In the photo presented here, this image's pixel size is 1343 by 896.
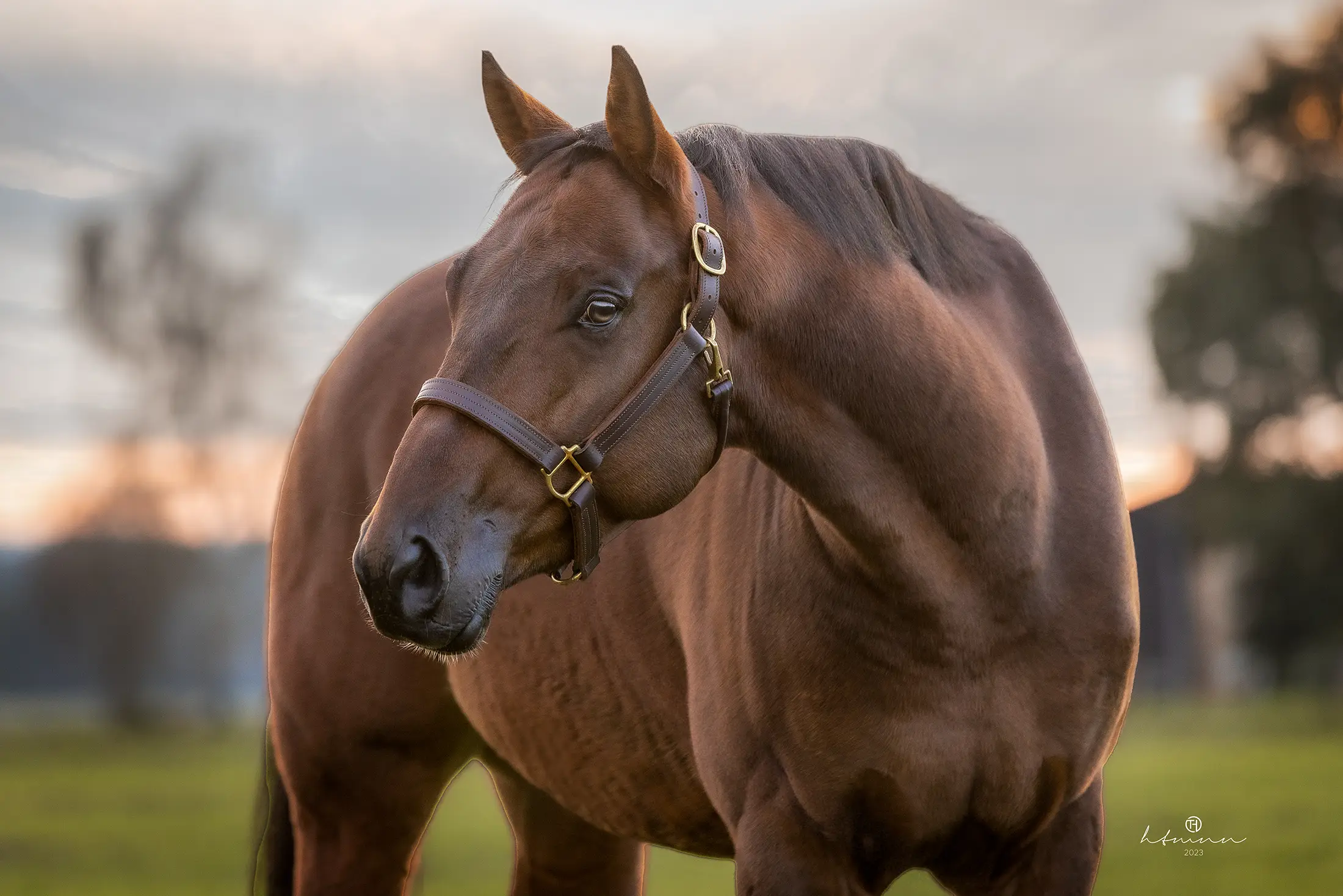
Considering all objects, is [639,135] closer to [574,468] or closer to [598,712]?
[574,468]

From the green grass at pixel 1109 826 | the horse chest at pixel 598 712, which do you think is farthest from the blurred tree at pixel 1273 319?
the horse chest at pixel 598 712

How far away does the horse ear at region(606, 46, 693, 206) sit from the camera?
2350 mm

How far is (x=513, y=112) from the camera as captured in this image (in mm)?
2799

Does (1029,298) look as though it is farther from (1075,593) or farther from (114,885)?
(114,885)

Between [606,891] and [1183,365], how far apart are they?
23.0 metres

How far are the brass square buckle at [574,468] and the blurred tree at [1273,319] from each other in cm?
2299

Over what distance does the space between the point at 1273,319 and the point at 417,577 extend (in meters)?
25.7

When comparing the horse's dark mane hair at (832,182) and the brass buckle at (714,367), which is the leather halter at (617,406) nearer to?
the brass buckle at (714,367)

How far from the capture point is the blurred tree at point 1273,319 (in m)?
23.3

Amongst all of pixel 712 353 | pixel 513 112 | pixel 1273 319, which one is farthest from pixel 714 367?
pixel 1273 319

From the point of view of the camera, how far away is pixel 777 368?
2.57 metres

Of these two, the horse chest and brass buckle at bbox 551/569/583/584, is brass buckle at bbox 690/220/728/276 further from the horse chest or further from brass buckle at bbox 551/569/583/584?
the horse chest

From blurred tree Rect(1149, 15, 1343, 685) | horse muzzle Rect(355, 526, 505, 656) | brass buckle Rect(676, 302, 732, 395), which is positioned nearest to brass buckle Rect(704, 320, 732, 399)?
brass buckle Rect(676, 302, 732, 395)

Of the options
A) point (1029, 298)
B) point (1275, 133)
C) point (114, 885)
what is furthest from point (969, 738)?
point (1275, 133)
